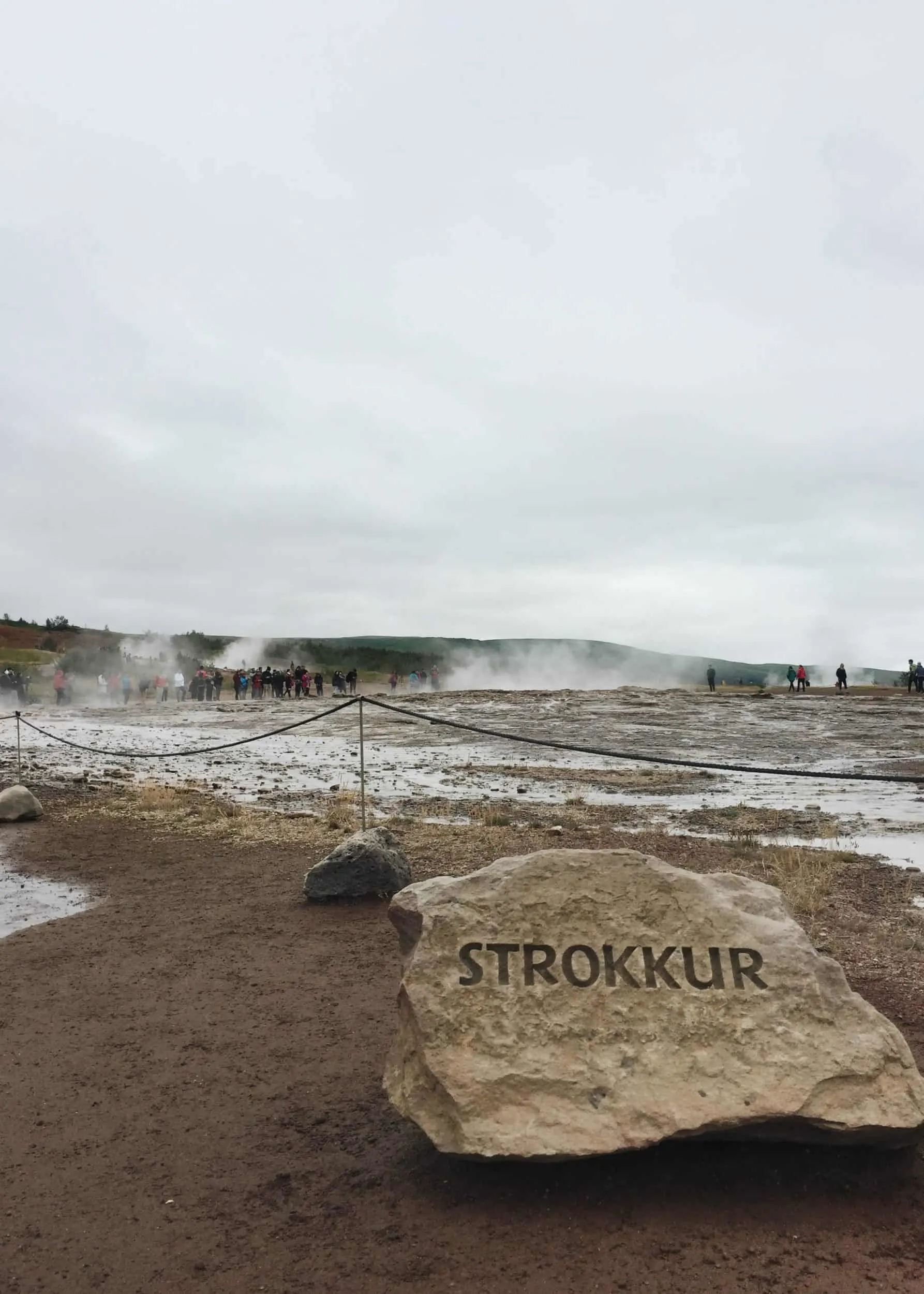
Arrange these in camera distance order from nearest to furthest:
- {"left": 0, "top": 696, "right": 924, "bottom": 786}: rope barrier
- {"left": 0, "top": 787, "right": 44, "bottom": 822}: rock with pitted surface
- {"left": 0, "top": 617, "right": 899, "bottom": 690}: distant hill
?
1. {"left": 0, "top": 696, "right": 924, "bottom": 786}: rope barrier
2. {"left": 0, "top": 787, "right": 44, "bottom": 822}: rock with pitted surface
3. {"left": 0, "top": 617, "right": 899, "bottom": 690}: distant hill

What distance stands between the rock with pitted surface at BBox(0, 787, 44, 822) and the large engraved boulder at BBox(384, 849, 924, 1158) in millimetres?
9685

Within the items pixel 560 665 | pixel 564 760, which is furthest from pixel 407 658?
pixel 564 760

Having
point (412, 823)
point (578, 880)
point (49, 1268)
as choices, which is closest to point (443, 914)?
point (578, 880)

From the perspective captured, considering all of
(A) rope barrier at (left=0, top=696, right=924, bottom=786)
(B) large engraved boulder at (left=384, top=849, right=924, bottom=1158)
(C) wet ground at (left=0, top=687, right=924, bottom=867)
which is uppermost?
(A) rope barrier at (left=0, top=696, right=924, bottom=786)

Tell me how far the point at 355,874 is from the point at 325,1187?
4.16 metres

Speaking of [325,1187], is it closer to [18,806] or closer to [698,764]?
[698,764]

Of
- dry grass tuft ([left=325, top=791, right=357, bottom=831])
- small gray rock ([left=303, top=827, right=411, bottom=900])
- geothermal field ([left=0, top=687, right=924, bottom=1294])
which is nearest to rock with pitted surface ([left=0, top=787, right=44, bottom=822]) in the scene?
geothermal field ([left=0, top=687, right=924, bottom=1294])

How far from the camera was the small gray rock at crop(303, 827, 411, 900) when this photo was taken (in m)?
7.88

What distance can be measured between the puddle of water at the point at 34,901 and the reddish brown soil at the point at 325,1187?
1987 millimetres

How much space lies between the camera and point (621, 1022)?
371 cm

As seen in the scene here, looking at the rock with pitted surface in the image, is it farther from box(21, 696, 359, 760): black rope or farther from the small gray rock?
Result: the small gray rock

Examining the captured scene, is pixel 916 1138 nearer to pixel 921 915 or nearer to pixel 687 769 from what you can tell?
pixel 921 915

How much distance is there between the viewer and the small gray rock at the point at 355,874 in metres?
7.88

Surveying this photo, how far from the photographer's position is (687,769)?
19.4 metres
